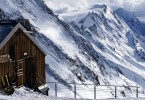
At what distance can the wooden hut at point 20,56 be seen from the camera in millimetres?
44938

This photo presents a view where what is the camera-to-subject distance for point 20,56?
47750 millimetres

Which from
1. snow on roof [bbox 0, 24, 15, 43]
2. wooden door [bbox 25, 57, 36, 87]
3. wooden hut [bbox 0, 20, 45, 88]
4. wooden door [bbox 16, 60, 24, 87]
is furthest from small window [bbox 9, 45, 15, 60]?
wooden door [bbox 25, 57, 36, 87]

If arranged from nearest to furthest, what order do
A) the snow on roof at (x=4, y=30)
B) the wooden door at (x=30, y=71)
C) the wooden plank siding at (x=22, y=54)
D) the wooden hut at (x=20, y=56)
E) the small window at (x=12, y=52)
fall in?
the snow on roof at (x=4, y=30) < the wooden hut at (x=20, y=56) < the wooden plank siding at (x=22, y=54) < the small window at (x=12, y=52) < the wooden door at (x=30, y=71)

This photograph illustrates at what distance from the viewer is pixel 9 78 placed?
149 ft

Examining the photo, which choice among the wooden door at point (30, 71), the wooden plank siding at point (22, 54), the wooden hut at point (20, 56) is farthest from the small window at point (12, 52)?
the wooden door at point (30, 71)

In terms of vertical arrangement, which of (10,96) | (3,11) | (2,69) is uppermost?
(3,11)

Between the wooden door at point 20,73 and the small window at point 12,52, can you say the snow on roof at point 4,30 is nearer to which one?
the small window at point 12,52

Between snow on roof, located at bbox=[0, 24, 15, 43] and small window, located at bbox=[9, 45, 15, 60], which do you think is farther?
small window, located at bbox=[9, 45, 15, 60]

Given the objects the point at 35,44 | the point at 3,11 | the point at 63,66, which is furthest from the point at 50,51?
the point at 35,44

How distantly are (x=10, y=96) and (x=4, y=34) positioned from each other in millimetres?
7356

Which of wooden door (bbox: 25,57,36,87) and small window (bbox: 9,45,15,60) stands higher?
small window (bbox: 9,45,15,60)

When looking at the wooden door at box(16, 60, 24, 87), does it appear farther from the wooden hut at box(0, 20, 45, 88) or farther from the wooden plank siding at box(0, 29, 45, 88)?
the wooden plank siding at box(0, 29, 45, 88)

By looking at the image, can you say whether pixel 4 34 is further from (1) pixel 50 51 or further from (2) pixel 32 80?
(1) pixel 50 51

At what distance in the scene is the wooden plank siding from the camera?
148 feet
